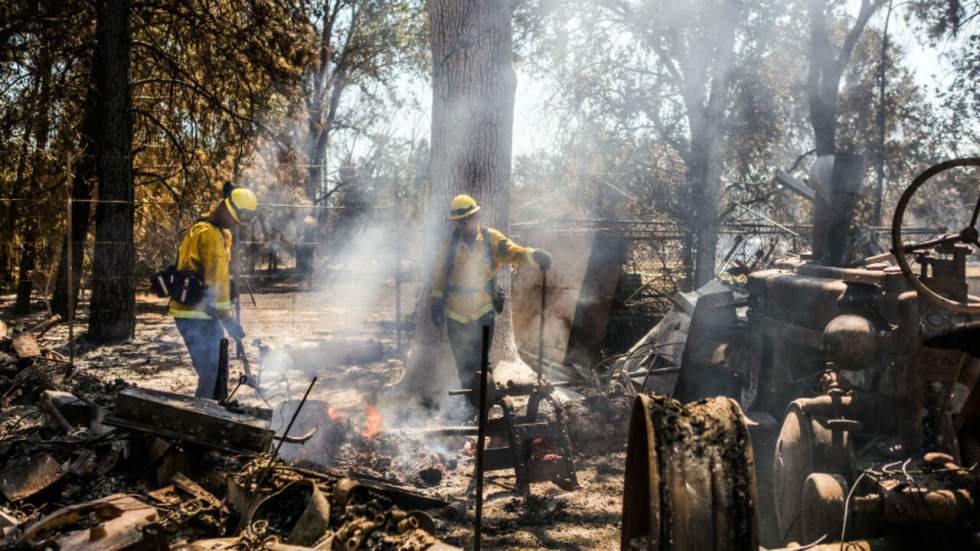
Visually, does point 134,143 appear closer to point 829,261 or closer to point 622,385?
point 622,385

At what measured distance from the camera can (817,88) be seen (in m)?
18.7

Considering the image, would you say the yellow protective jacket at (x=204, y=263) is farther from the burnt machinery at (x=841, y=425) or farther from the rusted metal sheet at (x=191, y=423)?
the burnt machinery at (x=841, y=425)

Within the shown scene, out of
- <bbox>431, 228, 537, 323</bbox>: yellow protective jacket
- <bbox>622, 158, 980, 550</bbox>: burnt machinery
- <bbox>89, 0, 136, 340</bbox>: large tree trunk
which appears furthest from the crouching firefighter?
<bbox>89, 0, 136, 340</bbox>: large tree trunk

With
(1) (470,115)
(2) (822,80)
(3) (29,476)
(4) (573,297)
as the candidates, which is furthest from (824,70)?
(3) (29,476)

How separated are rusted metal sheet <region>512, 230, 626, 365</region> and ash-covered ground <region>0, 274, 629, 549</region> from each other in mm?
2185

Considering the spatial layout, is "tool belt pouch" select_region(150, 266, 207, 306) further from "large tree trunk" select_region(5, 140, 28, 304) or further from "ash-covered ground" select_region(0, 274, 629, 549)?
"large tree trunk" select_region(5, 140, 28, 304)

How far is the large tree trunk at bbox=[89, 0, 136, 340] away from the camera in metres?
11.5

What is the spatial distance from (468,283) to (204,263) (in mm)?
2343

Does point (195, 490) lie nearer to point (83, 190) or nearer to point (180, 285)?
point (180, 285)

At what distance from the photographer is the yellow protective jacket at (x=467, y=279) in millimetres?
6527

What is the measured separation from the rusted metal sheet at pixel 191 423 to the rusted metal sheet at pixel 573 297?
257 inches

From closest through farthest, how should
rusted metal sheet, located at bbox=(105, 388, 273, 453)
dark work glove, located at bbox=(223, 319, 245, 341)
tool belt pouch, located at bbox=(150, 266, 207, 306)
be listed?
1. rusted metal sheet, located at bbox=(105, 388, 273, 453)
2. tool belt pouch, located at bbox=(150, 266, 207, 306)
3. dark work glove, located at bbox=(223, 319, 245, 341)

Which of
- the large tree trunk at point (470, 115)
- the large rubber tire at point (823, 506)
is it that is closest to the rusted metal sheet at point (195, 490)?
the large rubber tire at point (823, 506)

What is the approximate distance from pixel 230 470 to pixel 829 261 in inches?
178
